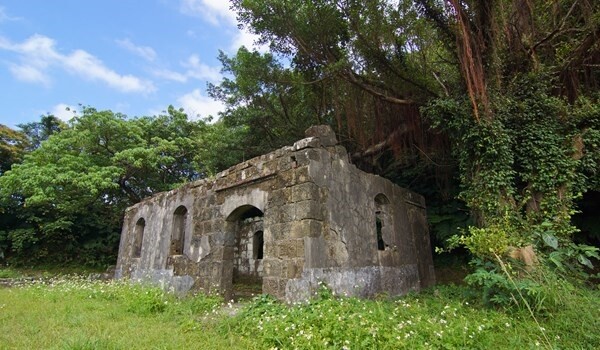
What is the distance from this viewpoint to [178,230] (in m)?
8.60

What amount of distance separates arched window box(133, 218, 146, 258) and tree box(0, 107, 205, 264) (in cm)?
256

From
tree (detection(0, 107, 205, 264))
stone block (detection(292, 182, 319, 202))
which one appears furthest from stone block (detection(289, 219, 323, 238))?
tree (detection(0, 107, 205, 264))

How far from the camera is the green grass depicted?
11.1ft

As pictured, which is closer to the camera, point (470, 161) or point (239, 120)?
point (470, 161)

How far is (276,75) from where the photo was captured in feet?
27.7

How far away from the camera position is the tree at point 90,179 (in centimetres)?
1200

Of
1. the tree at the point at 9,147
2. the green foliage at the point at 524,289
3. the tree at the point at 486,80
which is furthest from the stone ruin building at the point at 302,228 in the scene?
the tree at the point at 9,147

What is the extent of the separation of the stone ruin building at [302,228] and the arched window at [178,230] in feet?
0.08

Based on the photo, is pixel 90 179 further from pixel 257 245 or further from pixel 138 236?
pixel 257 245

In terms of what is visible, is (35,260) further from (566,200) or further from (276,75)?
(566,200)

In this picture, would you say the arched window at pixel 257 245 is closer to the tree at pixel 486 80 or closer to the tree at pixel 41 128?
the tree at pixel 486 80

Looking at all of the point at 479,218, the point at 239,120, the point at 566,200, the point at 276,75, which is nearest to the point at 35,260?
the point at 239,120

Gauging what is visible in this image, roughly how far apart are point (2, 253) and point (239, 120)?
13660mm

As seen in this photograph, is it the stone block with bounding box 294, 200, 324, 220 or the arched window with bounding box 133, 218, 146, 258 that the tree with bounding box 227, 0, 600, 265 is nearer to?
the stone block with bounding box 294, 200, 324, 220
